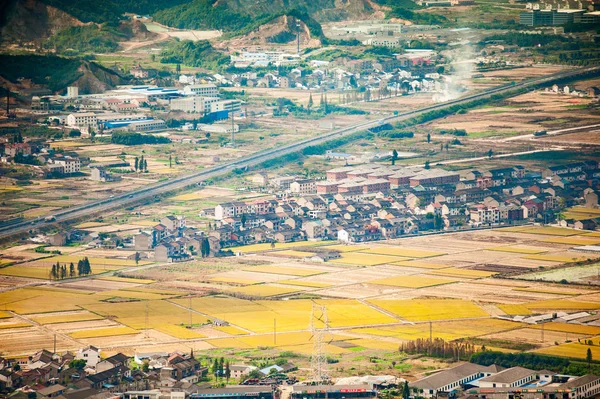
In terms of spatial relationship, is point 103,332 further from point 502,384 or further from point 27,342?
point 502,384

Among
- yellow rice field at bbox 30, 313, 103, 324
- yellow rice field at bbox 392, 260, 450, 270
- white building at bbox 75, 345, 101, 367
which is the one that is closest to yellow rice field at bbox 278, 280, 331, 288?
yellow rice field at bbox 392, 260, 450, 270

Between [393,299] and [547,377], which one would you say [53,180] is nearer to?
[393,299]

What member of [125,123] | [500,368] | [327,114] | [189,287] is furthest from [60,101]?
[500,368]

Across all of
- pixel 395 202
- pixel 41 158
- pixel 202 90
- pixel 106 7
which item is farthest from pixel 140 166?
pixel 106 7

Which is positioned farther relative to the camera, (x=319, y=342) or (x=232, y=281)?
(x=232, y=281)

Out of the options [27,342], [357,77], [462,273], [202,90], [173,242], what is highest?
[357,77]

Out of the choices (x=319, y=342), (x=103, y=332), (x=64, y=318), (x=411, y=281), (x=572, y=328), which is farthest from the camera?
(x=411, y=281)
